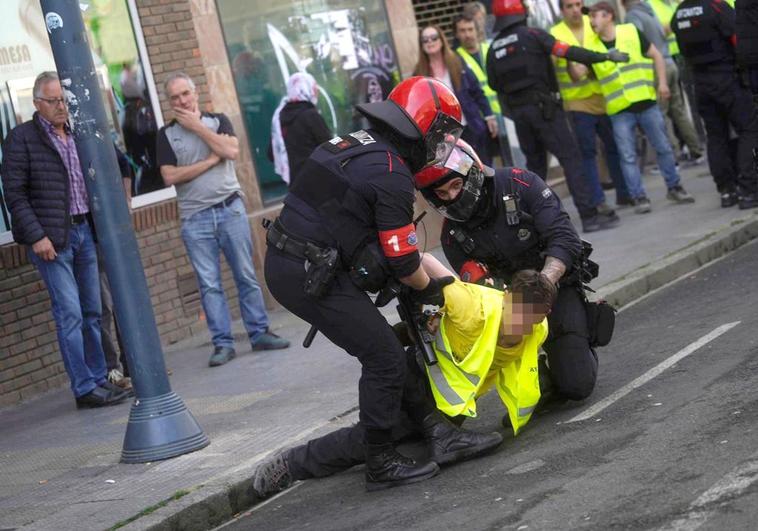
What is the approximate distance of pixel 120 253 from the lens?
25.8 ft

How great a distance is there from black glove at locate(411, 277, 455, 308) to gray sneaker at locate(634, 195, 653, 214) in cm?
776

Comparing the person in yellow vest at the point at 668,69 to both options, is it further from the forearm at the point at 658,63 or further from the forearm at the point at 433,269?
the forearm at the point at 433,269

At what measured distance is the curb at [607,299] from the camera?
659 centimetres

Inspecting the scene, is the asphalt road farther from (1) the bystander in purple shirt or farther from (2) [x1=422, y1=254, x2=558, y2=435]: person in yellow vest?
(1) the bystander in purple shirt

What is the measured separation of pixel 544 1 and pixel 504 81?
492cm

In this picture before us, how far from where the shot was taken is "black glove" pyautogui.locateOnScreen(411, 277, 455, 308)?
675 centimetres

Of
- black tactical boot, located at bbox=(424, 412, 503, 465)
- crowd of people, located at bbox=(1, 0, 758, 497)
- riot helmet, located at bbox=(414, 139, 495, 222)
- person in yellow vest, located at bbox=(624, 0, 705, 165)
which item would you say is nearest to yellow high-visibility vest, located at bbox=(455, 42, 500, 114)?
person in yellow vest, located at bbox=(624, 0, 705, 165)

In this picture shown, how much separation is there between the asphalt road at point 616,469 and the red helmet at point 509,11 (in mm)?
5328

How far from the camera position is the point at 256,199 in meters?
13.1

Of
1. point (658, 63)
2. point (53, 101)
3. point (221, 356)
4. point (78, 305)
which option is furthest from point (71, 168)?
point (658, 63)

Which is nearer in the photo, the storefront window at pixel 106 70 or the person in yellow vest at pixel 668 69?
the storefront window at pixel 106 70

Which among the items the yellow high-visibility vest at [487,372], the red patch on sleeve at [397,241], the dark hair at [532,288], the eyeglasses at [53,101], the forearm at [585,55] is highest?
the eyeglasses at [53,101]

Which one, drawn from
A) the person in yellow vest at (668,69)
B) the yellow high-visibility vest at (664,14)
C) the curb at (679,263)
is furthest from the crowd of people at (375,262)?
the yellow high-visibility vest at (664,14)

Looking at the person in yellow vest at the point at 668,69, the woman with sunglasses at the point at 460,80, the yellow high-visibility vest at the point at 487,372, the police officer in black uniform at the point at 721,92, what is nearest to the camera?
the yellow high-visibility vest at the point at 487,372
